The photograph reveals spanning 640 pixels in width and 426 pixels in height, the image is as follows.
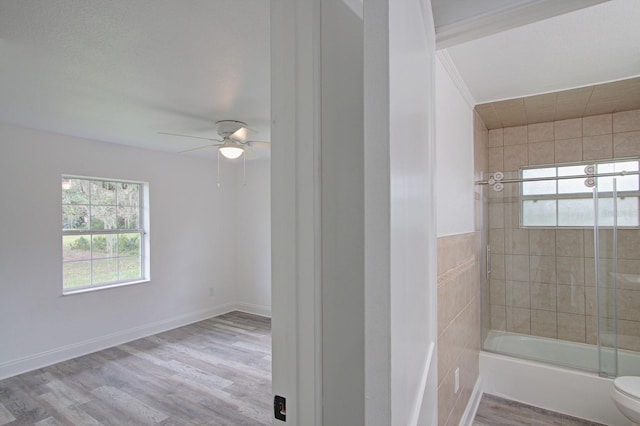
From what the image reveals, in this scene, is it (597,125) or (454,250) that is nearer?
(454,250)

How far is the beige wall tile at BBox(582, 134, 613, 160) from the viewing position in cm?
297

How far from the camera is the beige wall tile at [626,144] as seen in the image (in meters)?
2.85

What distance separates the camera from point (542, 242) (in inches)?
127

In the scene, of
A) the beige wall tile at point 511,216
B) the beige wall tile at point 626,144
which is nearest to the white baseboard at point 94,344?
the beige wall tile at point 511,216

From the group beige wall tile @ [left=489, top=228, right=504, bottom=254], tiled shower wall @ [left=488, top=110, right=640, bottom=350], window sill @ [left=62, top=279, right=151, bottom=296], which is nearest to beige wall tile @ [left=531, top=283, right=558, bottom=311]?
tiled shower wall @ [left=488, top=110, right=640, bottom=350]

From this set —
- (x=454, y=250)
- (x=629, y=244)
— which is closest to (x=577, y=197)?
(x=629, y=244)

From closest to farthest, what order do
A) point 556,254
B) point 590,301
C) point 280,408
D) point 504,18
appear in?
point 280,408, point 504,18, point 590,301, point 556,254

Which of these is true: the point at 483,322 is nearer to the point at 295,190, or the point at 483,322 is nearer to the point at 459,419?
the point at 459,419

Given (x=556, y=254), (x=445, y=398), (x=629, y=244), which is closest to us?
(x=445, y=398)

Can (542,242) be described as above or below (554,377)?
above

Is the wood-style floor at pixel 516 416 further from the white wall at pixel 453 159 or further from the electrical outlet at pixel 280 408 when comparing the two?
the electrical outlet at pixel 280 408

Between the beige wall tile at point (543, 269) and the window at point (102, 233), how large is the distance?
460 centimetres

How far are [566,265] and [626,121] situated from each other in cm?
140

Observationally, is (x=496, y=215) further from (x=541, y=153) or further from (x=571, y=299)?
(x=571, y=299)
